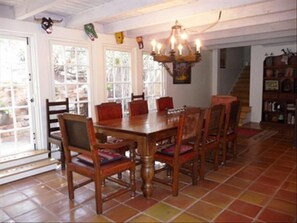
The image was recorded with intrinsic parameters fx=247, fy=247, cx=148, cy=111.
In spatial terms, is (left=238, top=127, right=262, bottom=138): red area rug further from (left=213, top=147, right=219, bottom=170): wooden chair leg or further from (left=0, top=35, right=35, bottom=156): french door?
(left=0, top=35, right=35, bottom=156): french door

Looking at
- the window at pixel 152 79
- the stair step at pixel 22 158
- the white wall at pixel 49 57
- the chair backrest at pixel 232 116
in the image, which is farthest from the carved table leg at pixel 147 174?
the window at pixel 152 79

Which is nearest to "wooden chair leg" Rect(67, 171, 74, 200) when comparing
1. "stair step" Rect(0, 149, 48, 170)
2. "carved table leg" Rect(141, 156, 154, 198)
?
"carved table leg" Rect(141, 156, 154, 198)

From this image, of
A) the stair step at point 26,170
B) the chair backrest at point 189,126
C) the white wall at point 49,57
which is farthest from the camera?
the white wall at point 49,57

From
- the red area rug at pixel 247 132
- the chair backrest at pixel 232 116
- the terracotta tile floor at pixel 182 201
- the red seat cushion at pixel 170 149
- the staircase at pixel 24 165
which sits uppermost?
the chair backrest at pixel 232 116

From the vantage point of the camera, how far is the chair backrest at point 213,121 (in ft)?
9.47

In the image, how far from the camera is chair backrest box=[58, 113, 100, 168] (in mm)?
2175

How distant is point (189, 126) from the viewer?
8.55 ft

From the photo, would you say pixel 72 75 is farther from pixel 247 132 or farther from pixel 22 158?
pixel 247 132

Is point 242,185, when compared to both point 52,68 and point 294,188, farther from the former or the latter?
point 52,68

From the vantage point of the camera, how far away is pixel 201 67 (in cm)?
743

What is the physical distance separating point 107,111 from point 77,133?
3.70 ft

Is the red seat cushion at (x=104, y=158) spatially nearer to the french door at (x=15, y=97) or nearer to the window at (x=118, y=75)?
the french door at (x=15, y=97)

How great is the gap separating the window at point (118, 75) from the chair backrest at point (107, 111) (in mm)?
1280

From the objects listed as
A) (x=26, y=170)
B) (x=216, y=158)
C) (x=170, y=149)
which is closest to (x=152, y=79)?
(x=216, y=158)
